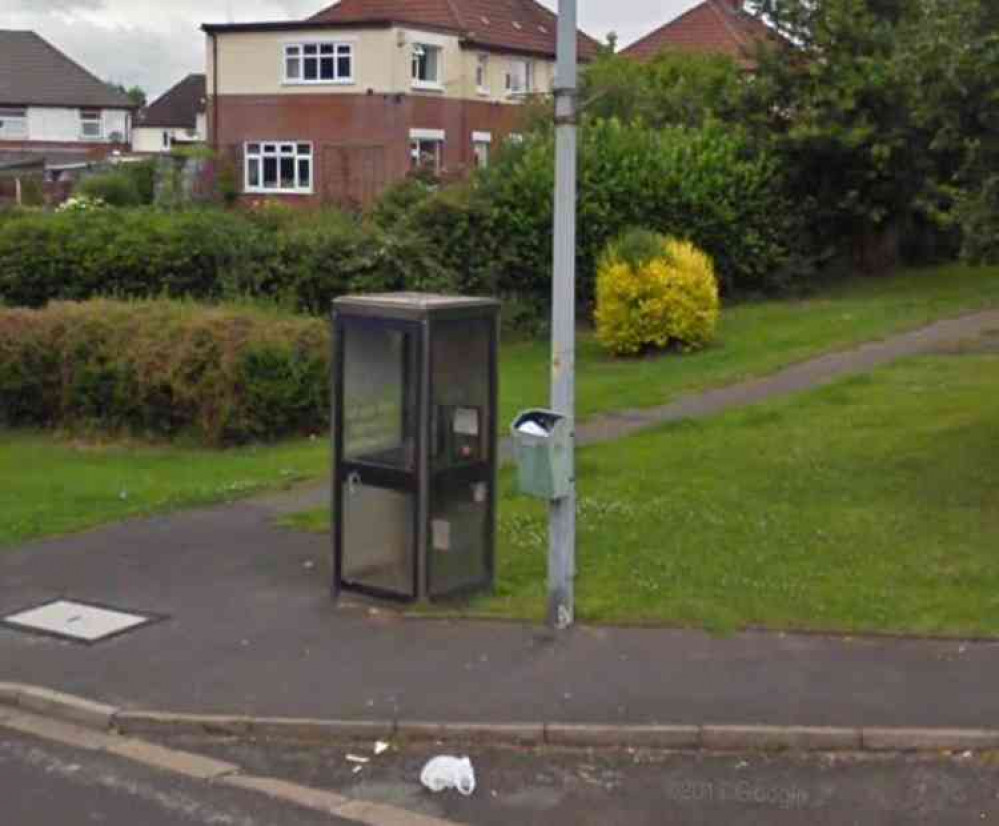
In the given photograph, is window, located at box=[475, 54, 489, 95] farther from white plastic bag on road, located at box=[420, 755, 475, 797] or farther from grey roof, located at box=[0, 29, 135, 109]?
white plastic bag on road, located at box=[420, 755, 475, 797]

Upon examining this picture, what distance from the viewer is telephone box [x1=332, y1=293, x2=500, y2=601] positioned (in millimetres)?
8406

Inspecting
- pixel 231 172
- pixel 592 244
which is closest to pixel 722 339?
pixel 592 244

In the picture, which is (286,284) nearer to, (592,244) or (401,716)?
(592,244)

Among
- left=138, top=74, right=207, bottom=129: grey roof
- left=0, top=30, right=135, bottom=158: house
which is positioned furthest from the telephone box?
left=138, top=74, right=207, bottom=129: grey roof

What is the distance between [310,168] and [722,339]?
1113 inches

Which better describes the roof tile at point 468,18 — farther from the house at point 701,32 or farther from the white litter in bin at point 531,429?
the white litter in bin at point 531,429

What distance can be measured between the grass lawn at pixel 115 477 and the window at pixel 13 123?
196 ft

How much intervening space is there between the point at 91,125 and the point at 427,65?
105 feet


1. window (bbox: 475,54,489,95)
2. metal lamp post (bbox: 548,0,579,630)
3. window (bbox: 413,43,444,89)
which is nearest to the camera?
metal lamp post (bbox: 548,0,579,630)

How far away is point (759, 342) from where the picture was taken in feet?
65.3

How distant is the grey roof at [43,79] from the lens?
71625 mm

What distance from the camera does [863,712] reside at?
22.1 feet

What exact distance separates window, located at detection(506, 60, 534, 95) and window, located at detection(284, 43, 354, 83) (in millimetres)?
6608

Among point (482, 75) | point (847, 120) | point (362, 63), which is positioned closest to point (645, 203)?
point (847, 120)
